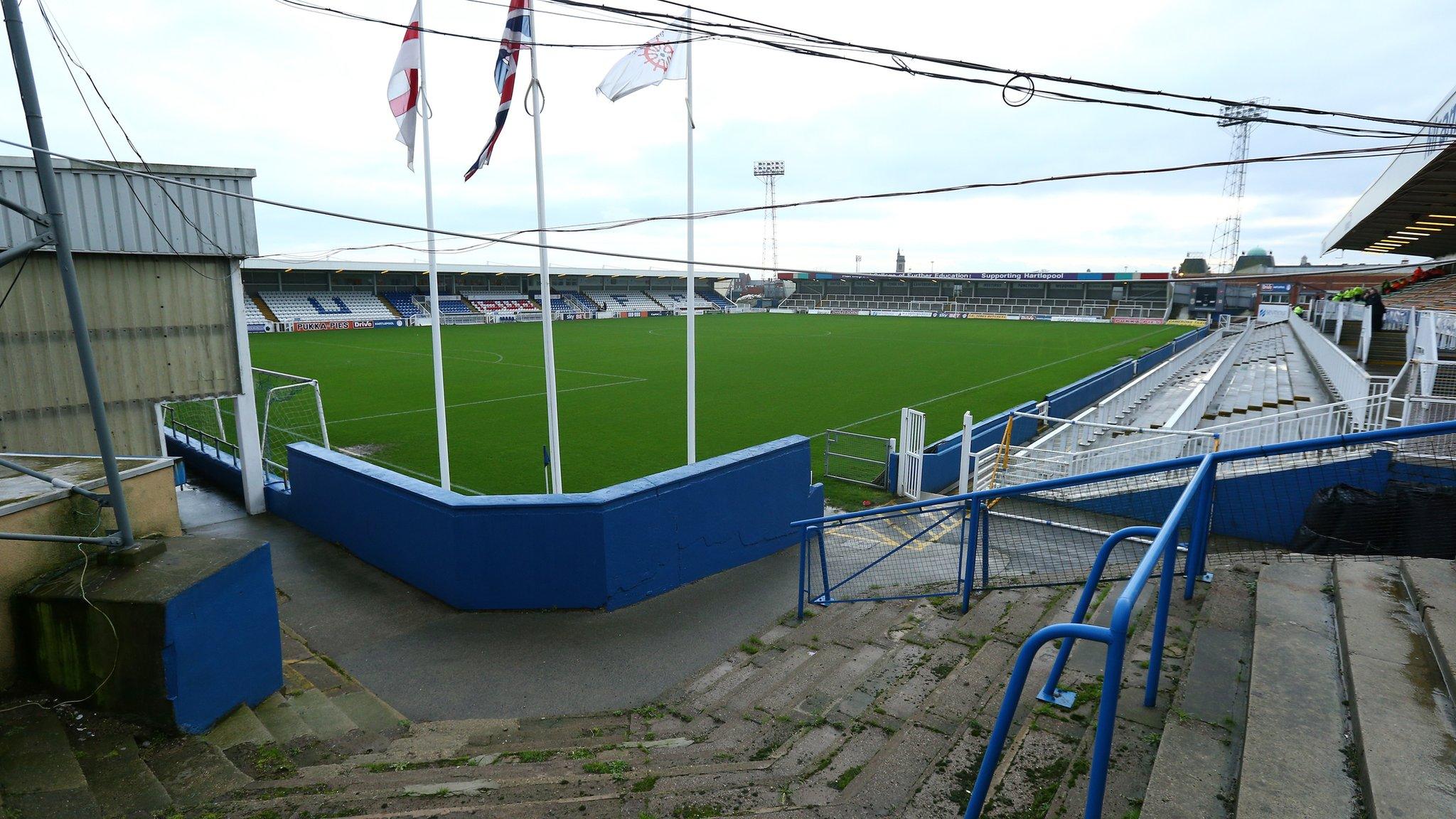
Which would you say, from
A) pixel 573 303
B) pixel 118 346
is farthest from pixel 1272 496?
pixel 573 303

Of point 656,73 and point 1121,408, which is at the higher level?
point 656,73

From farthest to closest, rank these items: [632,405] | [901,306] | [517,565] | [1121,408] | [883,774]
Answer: [901,306] → [632,405] → [1121,408] → [517,565] → [883,774]

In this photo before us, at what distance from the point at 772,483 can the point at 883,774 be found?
18.3 ft

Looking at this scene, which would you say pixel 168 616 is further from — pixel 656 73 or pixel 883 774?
pixel 656 73

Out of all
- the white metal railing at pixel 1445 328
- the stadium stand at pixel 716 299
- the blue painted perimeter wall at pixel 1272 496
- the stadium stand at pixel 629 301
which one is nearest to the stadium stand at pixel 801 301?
the stadium stand at pixel 716 299

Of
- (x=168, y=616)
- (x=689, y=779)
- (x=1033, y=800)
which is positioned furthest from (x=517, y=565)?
(x=1033, y=800)

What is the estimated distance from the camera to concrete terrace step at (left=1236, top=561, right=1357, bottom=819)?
265 centimetres

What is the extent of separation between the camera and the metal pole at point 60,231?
4.74 meters

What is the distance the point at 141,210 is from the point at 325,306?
54869 millimetres

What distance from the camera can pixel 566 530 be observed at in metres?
7.34

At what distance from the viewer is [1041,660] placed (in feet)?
15.9

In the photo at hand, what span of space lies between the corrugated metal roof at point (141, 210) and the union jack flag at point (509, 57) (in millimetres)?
4000

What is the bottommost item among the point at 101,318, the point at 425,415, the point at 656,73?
the point at 425,415

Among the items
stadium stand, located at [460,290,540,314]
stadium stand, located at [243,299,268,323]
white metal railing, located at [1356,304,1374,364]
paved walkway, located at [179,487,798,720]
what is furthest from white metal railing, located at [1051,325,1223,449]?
stadium stand, located at [243,299,268,323]
